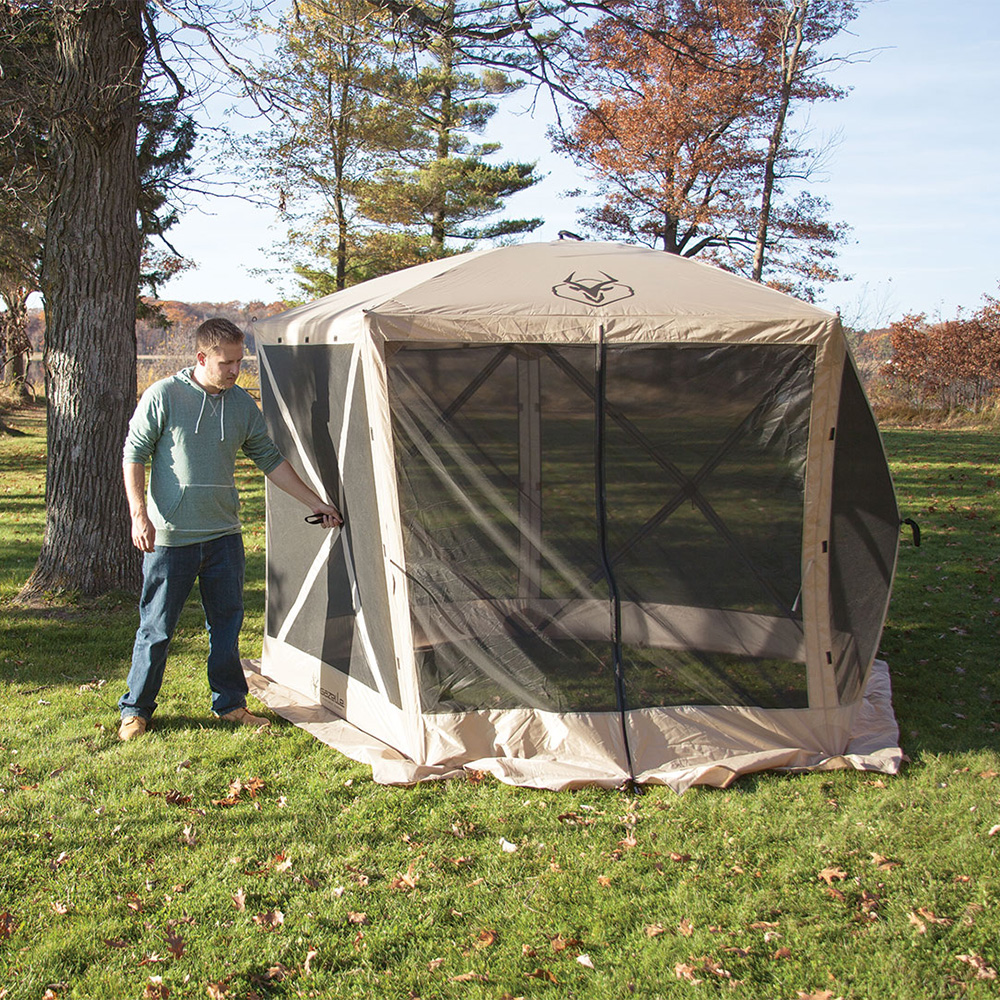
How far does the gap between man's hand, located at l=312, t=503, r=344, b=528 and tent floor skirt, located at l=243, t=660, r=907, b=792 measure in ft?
3.18

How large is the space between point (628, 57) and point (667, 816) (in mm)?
16320

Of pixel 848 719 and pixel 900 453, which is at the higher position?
pixel 900 453

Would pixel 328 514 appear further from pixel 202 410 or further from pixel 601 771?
pixel 601 771

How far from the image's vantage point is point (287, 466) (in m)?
4.26

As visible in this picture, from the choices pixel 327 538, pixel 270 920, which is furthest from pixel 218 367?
pixel 270 920

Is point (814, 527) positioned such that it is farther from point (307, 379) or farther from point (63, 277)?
point (63, 277)

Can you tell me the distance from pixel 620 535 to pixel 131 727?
2.38 m

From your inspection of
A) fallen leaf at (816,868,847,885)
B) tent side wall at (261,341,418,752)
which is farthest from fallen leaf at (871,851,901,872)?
tent side wall at (261,341,418,752)

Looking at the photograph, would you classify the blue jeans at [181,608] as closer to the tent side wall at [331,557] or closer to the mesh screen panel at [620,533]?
the tent side wall at [331,557]

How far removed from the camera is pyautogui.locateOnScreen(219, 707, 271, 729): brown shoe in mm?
4387

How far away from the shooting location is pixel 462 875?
3.14 metres

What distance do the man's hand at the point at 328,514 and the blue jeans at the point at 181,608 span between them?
38 cm

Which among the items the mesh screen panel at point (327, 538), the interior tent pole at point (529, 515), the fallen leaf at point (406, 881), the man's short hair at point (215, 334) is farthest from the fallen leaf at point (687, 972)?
the man's short hair at point (215, 334)

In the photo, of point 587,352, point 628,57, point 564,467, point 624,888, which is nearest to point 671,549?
point 564,467
